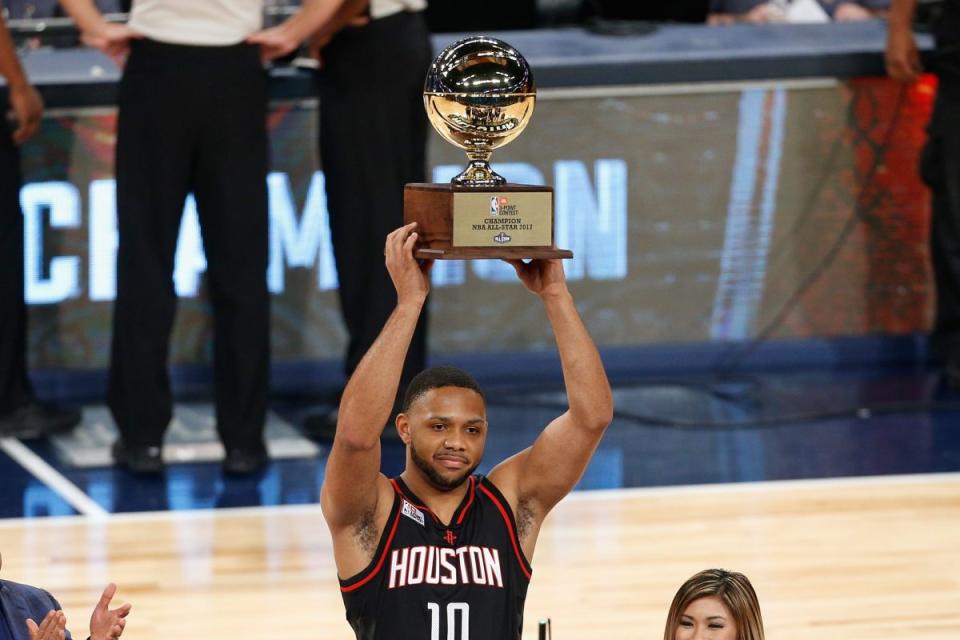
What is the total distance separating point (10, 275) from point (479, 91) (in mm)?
3768

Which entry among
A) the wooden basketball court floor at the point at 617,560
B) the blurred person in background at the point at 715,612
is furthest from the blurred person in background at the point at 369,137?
the blurred person in background at the point at 715,612

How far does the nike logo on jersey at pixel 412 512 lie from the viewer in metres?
3.55

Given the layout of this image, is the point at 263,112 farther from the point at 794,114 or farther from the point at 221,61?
the point at 794,114

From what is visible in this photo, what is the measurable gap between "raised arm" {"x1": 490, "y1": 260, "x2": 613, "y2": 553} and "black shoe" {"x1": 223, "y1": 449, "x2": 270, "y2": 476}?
9.14 ft

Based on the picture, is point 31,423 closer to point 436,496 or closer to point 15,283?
point 15,283

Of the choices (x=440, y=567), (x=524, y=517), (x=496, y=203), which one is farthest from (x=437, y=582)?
(x=496, y=203)

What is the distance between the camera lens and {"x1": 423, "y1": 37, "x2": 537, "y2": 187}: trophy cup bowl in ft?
11.3

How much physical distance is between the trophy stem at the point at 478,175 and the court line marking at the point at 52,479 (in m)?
2.79

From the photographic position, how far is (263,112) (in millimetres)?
6238

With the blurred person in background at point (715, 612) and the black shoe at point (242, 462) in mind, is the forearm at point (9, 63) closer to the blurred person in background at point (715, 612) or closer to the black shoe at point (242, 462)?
the black shoe at point (242, 462)

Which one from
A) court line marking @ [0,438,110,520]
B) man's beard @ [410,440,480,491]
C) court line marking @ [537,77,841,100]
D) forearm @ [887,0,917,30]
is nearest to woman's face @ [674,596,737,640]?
man's beard @ [410,440,480,491]

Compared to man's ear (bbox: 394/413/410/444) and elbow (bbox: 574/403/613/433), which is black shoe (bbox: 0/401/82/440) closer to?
man's ear (bbox: 394/413/410/444)

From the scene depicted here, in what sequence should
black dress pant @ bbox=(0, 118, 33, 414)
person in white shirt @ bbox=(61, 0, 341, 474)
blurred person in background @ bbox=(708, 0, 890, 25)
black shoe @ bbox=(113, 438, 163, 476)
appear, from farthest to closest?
blurred person in background @ bbox=(708, 0, 890, 25)
black dress pant @ bbox=(0, 118, 33, 414)
black shoe @ bbox=(113, 438, 163, 476)
person in white shirt @ bbox=(61, 0, 341, 474)

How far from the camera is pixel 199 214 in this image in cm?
626
